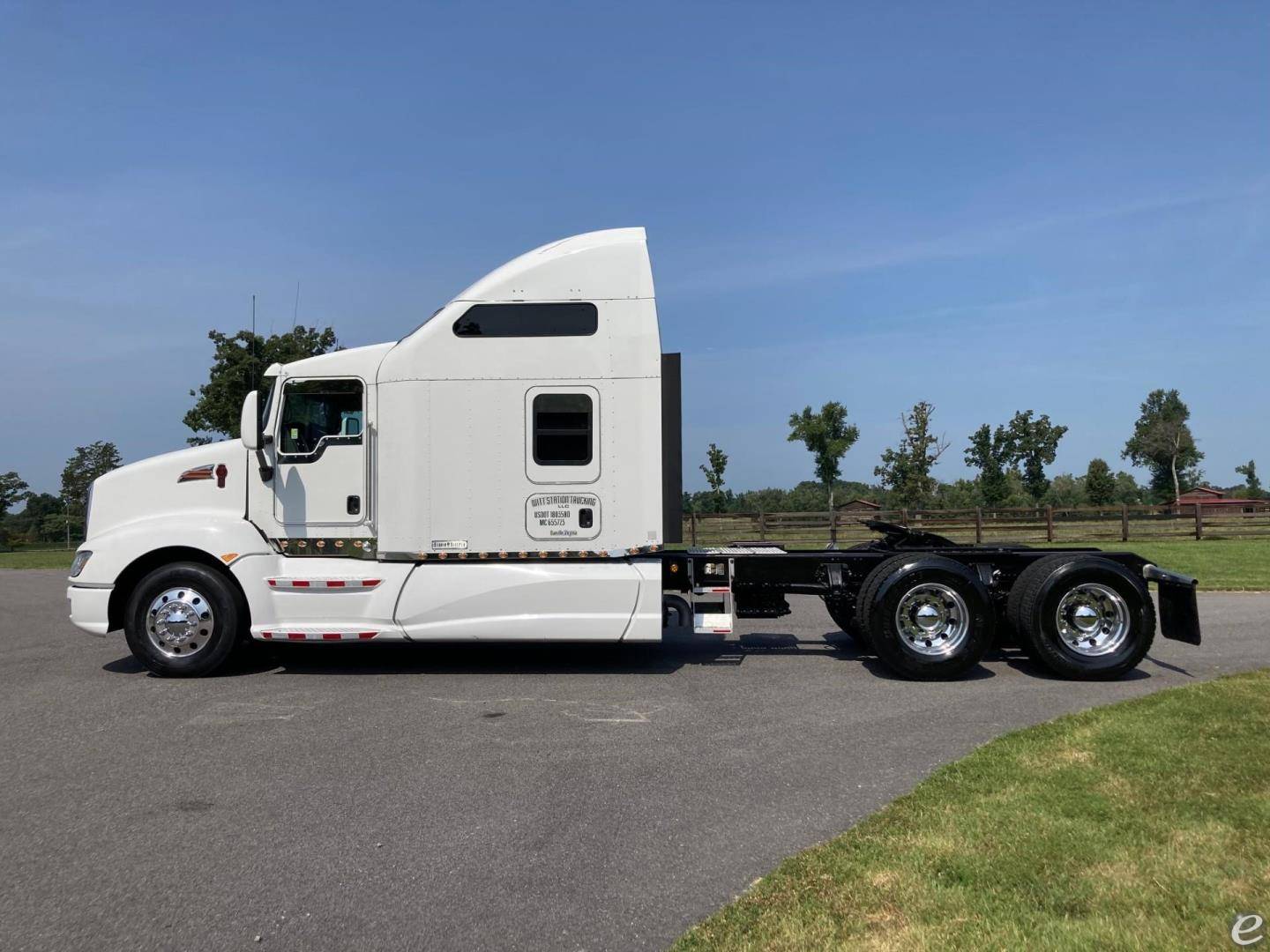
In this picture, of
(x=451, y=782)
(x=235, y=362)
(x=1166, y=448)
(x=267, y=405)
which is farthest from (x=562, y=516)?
(x=1166, y=448)

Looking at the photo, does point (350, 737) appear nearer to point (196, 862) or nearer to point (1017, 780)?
point (196, 862)

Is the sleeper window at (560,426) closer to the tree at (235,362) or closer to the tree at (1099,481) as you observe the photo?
the tree at (235,362)

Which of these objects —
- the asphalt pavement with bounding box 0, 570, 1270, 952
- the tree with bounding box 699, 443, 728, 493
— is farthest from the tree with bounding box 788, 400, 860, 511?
the asphalt pavement with bounding box 0, 570, 1270, 952

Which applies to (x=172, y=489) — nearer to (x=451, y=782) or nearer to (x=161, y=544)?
(x=161, y=544)

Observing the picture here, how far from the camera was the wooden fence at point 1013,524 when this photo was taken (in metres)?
27.5

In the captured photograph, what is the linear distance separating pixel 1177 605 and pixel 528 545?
225 inches

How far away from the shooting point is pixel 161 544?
8336mm

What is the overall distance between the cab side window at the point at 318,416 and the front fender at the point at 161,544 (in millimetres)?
886

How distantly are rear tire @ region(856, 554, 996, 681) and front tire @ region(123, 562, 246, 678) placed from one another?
5.65 meters

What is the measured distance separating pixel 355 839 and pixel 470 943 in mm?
1267

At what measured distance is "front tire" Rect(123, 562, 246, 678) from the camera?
8.32 meters

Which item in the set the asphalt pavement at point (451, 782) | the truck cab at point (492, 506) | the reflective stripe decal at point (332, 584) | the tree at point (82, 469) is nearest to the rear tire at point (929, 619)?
the asphalt pavement at point (451, 782)

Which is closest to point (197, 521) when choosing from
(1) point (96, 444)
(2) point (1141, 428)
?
(1) point (96, 444)

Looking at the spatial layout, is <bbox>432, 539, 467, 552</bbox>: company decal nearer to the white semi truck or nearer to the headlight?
the white semi truck
